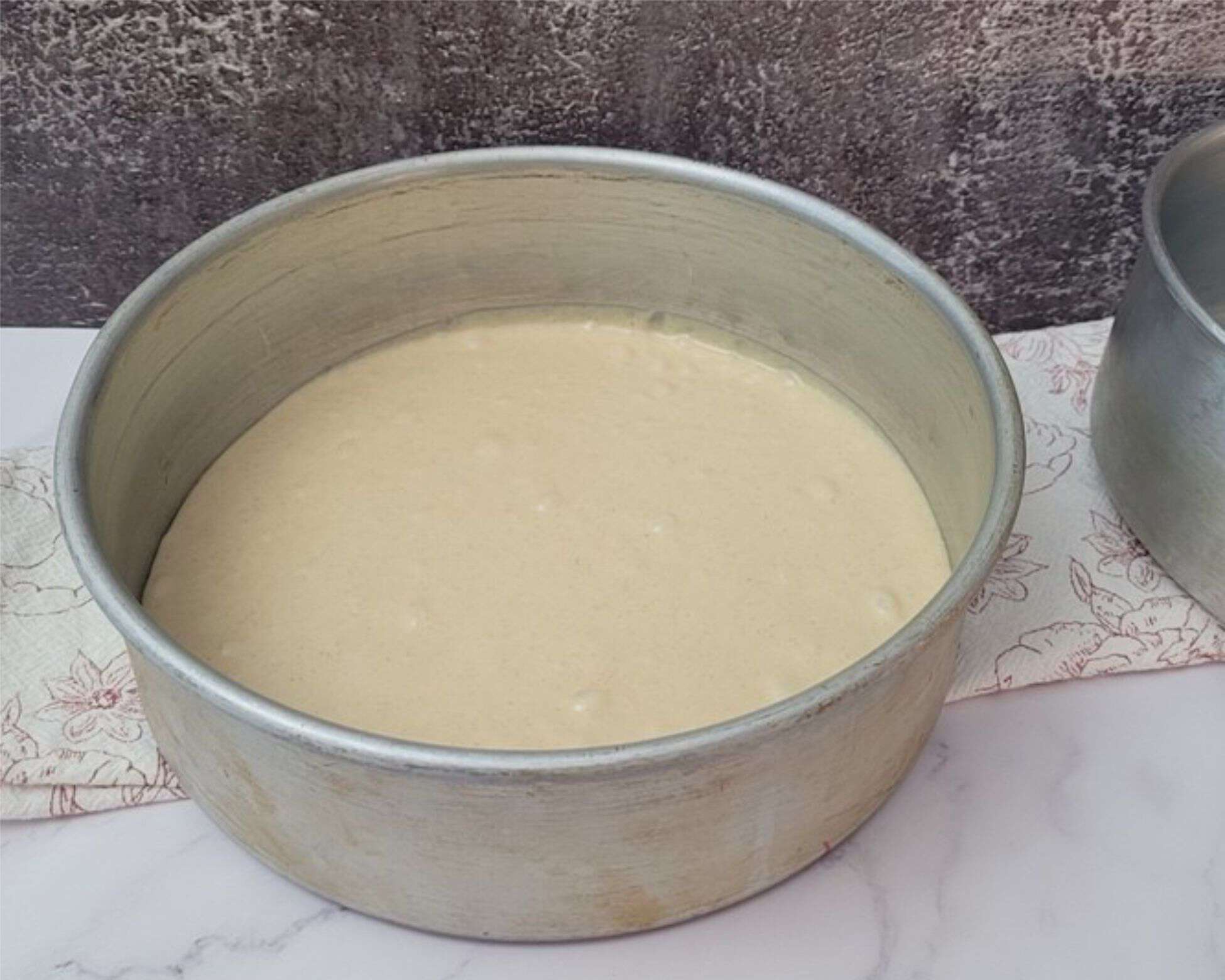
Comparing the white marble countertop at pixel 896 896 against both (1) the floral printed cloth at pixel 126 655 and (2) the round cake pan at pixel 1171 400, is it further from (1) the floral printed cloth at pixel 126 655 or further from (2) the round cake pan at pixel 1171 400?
(2) the round cake pan at pixel 1171 400

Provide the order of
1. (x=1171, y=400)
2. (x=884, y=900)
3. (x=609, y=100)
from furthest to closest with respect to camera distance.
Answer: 1. (x=609, y=100)
2. (x=1171, y=400)
3. (x=884, y=900)

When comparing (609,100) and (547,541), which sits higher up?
(609,100)

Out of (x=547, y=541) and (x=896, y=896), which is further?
Answer: (x=547, y=541)

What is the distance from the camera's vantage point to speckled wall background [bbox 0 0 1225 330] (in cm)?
113

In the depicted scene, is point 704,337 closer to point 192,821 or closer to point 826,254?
point 826,254

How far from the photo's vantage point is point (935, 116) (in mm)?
1191

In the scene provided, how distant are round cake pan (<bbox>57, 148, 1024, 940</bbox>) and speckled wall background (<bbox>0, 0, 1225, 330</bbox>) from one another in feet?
0.29

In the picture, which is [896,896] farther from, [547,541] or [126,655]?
[126,655]

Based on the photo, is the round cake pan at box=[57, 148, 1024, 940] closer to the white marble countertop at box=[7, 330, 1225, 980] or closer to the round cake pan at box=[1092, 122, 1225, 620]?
the white marble countertop at box=[7, 330, 1225, 980]

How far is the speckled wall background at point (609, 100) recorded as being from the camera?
1127 millimetres

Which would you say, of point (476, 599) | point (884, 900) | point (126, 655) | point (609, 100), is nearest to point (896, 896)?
point (884, 900)

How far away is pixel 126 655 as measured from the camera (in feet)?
3.30

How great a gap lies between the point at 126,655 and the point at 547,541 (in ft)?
0.95

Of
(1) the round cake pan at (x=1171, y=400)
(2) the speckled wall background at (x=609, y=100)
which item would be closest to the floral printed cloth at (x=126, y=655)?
(1) the round cake pan at (x=1171, y=400)
